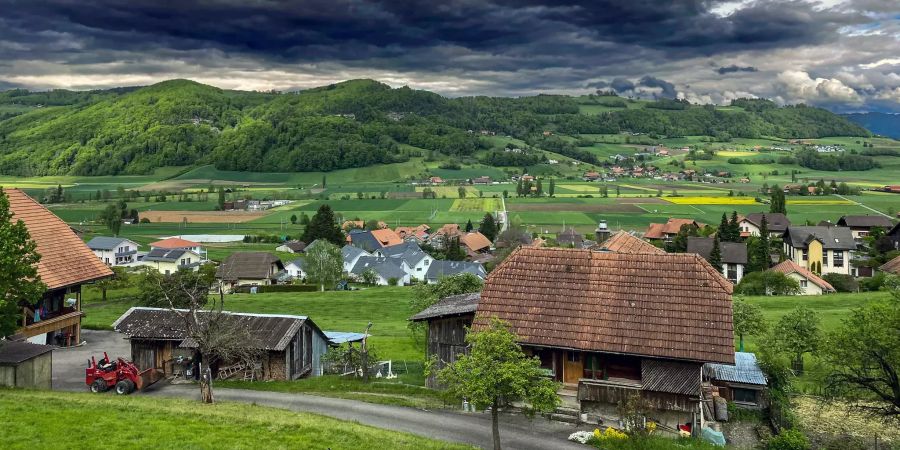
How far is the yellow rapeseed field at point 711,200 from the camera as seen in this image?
159m

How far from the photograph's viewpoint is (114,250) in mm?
100125

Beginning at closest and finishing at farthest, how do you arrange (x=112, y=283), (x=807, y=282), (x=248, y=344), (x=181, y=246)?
1. (x=248, y=344)
2. (x=112, y=283)
3. (x=807, y=282)
4. (x=181, y=246)

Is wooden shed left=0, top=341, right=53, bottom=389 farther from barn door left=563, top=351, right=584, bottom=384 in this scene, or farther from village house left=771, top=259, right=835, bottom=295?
village house left=771, top=259, right=835, bottom=295

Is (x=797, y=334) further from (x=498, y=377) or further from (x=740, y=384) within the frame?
(x=498, y=377)

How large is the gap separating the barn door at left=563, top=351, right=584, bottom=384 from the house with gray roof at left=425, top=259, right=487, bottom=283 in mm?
63909

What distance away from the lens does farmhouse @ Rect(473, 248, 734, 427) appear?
24031mm

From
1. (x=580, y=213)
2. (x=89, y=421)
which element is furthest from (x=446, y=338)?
(x=580, y=213)

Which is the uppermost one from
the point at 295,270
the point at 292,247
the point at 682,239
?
the point at 682,239

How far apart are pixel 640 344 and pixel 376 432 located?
34.5 feet

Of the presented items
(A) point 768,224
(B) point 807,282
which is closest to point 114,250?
(B) point 807,282

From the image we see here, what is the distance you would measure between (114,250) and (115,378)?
81.8 meters

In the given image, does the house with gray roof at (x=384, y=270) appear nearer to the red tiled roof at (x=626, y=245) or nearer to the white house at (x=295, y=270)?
the white house at (x=295, y=270)

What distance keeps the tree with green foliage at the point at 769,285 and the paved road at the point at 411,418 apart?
50.2m

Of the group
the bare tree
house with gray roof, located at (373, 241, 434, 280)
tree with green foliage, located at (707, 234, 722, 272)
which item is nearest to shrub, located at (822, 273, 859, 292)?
tree with green foliage, located at (707, 234, 722, 272)
